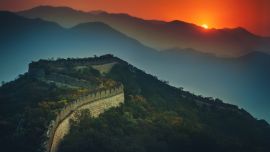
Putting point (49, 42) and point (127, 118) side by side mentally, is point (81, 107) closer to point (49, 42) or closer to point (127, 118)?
point (127, 118)

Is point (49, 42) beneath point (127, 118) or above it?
above

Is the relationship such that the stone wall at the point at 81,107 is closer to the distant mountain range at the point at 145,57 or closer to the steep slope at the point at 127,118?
the steep slope at the point at 127,118

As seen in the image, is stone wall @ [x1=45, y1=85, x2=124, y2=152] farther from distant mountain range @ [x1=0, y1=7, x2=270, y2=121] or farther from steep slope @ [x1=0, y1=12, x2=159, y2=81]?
steep slope @ [x1=0, y1=12, x2=159, y2=81]

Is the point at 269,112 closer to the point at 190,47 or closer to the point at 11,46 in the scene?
the point at 190,47

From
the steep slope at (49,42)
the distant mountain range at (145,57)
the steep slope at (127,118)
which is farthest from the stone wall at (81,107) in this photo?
the steep slope at (49,42)

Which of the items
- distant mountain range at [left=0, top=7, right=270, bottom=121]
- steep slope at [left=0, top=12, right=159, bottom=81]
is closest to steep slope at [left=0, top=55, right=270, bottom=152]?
distant mountain range at [left=0, top=7, right=270, bottom=121]

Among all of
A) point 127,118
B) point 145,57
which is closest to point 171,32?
point 145,57
